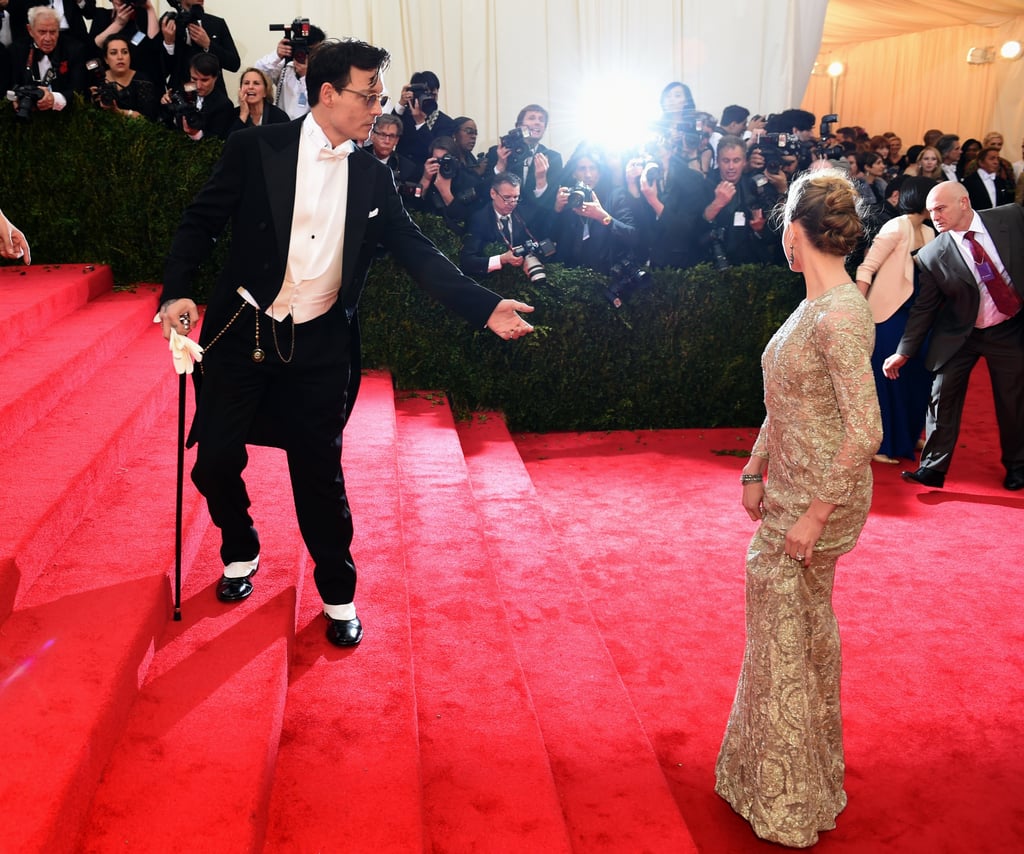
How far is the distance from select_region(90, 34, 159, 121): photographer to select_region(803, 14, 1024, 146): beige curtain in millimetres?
11842

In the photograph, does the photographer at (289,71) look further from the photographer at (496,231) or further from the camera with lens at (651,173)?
the camera with lens at (651,173)

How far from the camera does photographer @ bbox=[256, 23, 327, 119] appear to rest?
7348 mm

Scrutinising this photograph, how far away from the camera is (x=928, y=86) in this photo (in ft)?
53.3

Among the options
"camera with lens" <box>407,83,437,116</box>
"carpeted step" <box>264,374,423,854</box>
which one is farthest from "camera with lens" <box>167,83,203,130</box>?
"carpeted step" <box>264,374,423,854</box>

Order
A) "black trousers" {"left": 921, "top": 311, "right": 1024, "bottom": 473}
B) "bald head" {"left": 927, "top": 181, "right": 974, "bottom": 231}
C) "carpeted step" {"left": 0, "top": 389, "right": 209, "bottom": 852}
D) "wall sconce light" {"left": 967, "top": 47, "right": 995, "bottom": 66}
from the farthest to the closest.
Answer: "wall sconce light" {"left": 967, "top": 47, "right": 995, "bottom": 66} < "black trousers" {"left": 921, "top": 311, "right": 1024, "bottom": 473} < "bald head" {"left": 927, "top": 181, "right": 974, "bottom": 231} < "carpeted step" {"left": 0, "top": 389, "right": 209, "bottom": 852}

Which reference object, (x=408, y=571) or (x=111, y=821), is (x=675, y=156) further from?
(x=111, y=821)

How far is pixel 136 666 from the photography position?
273 centimetres

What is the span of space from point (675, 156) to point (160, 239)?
3711 mm

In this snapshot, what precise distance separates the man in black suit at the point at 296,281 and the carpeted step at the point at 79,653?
401mm

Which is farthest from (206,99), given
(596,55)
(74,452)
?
(596,55)

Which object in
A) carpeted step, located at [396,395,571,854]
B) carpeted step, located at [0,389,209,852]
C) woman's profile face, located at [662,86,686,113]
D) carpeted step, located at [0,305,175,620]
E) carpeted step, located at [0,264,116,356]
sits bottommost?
carpeted step, located at [396,395,571,854]

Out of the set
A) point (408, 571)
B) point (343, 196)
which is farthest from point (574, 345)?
point (343, 196)

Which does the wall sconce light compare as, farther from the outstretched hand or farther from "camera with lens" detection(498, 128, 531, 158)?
the outstretched hand

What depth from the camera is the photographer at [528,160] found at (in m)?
7.35
